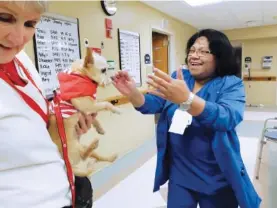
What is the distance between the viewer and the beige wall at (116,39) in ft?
9.42

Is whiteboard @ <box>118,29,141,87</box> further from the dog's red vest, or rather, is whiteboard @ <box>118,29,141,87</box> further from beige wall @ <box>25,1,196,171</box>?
the dog's red vest

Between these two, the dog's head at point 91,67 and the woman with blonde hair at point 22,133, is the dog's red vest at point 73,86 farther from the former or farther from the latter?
the woman with blonde hair at point 22,133

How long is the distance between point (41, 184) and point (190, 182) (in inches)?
38.9

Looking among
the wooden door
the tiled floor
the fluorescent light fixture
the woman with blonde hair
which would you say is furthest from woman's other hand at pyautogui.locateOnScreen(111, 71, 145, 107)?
the wooden door

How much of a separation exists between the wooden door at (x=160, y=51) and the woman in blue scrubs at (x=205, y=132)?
4076 millimetres

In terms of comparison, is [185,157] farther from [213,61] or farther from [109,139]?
[109,139]

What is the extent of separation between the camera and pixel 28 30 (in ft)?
2.02

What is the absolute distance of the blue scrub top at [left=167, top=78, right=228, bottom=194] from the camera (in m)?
1.37

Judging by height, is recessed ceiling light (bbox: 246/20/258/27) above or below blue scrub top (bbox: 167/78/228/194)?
above

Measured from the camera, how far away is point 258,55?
26.5 feet

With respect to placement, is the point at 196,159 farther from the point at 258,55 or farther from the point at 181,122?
the point at 258,55

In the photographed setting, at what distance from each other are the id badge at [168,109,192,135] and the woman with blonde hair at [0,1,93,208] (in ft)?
2.43

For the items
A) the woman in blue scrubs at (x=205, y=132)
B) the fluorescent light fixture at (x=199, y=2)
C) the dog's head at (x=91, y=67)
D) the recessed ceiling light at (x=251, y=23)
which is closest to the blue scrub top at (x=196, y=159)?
the woman in blue scrubs at (x=205, y=132)

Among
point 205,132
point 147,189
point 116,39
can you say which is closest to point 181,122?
point 205,132
